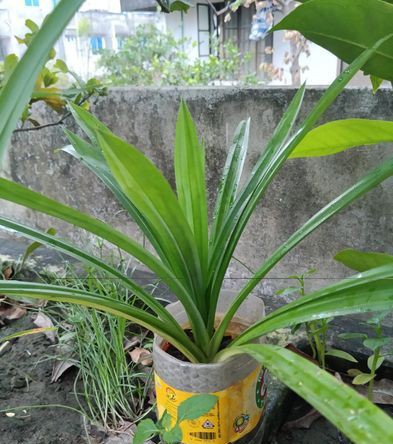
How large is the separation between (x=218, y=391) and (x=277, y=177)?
691 millimetres

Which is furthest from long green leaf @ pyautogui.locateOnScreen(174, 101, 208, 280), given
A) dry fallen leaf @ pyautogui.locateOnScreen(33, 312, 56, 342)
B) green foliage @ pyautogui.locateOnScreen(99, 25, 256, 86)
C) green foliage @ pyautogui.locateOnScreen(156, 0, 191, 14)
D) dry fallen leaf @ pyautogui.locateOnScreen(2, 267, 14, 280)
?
green foliage @ pyautogui.locateOnScreen(99, 25, 256, 86)

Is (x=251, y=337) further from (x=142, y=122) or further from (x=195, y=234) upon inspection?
(x=142, y=122)

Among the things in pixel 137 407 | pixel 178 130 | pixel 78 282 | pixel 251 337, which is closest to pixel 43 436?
pixel 137 407

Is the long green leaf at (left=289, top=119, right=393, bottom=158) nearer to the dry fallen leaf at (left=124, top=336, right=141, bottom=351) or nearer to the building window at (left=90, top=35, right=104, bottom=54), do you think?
the dry fallen leaf at (left=124, top=336, right=141, bottom=351)

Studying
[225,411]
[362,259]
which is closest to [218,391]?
[225,411]

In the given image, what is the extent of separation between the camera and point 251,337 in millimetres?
614

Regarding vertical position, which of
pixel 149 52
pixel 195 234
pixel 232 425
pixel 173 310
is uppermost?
pixel 149 52

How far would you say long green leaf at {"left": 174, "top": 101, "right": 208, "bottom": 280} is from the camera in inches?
25.1

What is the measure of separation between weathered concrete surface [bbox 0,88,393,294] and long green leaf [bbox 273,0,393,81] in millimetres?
367

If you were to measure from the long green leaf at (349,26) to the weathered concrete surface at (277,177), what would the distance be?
37cm

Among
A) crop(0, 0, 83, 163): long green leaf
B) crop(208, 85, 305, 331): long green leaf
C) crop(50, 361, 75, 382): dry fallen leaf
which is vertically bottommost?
crop(50, 361, 75, 382): dry fallen leaf

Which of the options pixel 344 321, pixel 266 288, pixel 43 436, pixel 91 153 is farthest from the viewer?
pixel 266 288

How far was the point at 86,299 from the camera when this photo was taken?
22.5 inches

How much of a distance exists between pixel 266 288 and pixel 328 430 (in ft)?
1.66
